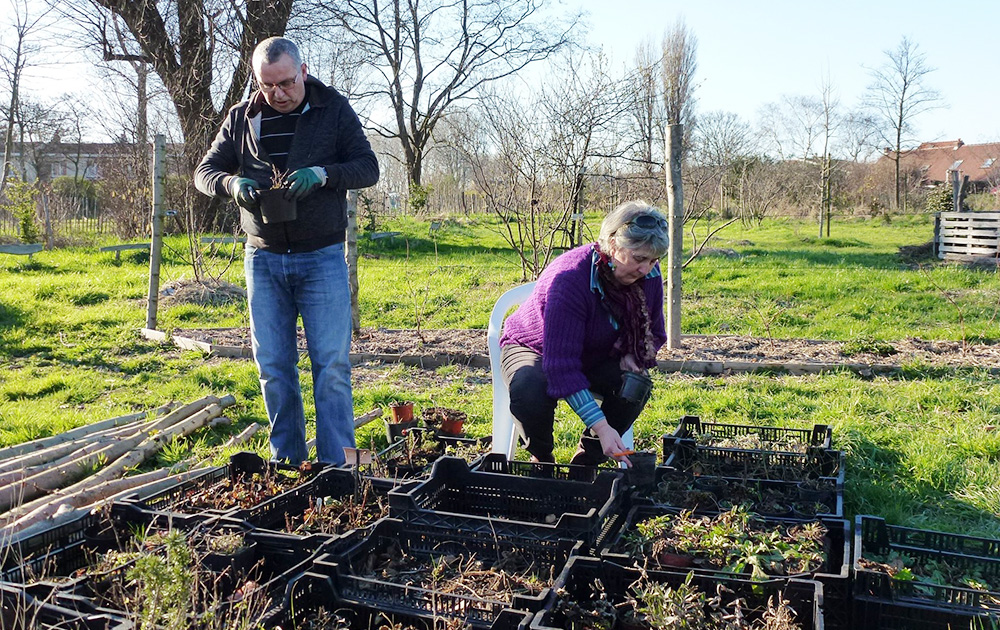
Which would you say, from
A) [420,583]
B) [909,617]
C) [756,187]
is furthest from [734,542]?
[756,187]

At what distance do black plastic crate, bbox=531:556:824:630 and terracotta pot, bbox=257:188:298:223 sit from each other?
183 centimetres

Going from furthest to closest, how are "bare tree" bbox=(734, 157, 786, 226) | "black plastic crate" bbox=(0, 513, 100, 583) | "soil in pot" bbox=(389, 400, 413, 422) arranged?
1. "bare tree" bbox=(734, 157, 786, 226)
2. "soil in pot" bbox=(389, 400, 413, 422)
3. "black plastic crate" bbox=(0, 513, 100, 583)

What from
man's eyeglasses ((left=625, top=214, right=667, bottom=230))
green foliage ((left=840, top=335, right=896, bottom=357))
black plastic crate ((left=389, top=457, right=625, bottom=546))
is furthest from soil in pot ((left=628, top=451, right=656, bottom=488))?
green foliage ((left=840, top=335, right=896, bottom=357))

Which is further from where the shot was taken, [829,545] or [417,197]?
[417,197]

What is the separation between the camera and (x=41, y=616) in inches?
76.7

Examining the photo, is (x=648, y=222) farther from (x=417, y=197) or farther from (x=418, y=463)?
(x=417, y=197)

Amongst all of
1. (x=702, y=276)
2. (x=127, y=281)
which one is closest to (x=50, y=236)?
(x=127, y=281)

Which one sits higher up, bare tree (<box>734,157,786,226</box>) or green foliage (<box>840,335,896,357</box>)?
bare tree (<box>734,157,786,226</box>)

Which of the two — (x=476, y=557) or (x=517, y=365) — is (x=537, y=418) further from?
(x=476, y=557)

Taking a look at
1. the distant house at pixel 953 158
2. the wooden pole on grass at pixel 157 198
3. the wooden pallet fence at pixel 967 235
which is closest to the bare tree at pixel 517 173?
the wooden pole on grass at pixel 157 198

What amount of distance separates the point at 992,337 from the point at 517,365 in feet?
16.5

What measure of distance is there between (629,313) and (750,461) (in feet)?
2.89

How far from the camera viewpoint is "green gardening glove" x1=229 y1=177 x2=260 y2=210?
3.19 m

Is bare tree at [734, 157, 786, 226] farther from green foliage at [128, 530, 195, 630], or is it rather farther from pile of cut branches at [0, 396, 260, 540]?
green foliage at [128, 530, 195, 630]
